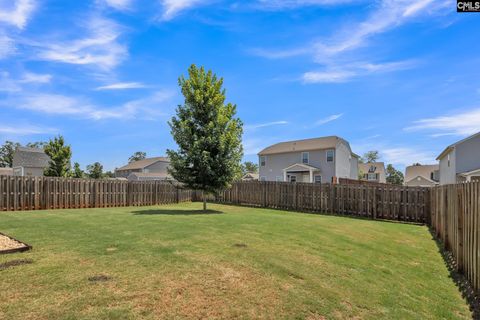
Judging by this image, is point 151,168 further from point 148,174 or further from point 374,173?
point 374,173

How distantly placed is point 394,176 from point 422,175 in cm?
2347

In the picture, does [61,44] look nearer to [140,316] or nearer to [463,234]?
[140,316]

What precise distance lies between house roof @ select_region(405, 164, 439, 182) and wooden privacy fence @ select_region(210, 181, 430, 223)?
158 ft

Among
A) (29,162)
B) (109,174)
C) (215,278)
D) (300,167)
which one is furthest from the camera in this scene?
(109,174)

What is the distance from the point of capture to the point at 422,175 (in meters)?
58.6

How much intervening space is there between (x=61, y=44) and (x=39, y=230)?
8.03 m

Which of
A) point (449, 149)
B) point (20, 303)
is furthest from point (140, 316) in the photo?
point (449, 149)

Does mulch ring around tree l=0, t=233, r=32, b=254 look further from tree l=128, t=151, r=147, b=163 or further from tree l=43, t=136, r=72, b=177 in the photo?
tree l=128, t=151, r=147, b=163

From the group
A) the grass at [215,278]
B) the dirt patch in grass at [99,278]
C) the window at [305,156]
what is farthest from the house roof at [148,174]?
the dirt patch in grass at [99,278]

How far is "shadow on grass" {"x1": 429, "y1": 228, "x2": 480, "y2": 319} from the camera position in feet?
16.4

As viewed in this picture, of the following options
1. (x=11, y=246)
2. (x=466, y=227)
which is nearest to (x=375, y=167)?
(x=466, y=227)

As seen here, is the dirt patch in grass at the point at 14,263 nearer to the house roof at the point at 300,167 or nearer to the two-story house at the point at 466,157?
the two-story house at the point at 466,157

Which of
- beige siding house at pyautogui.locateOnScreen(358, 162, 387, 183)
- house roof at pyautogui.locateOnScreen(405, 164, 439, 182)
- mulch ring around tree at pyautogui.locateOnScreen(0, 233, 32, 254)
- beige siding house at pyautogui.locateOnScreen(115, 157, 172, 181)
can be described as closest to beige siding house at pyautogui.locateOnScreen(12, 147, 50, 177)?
beige siding house at pyautogui.locateOnScreen(115, 157, 172, 181)

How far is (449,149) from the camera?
2862 centimetres
